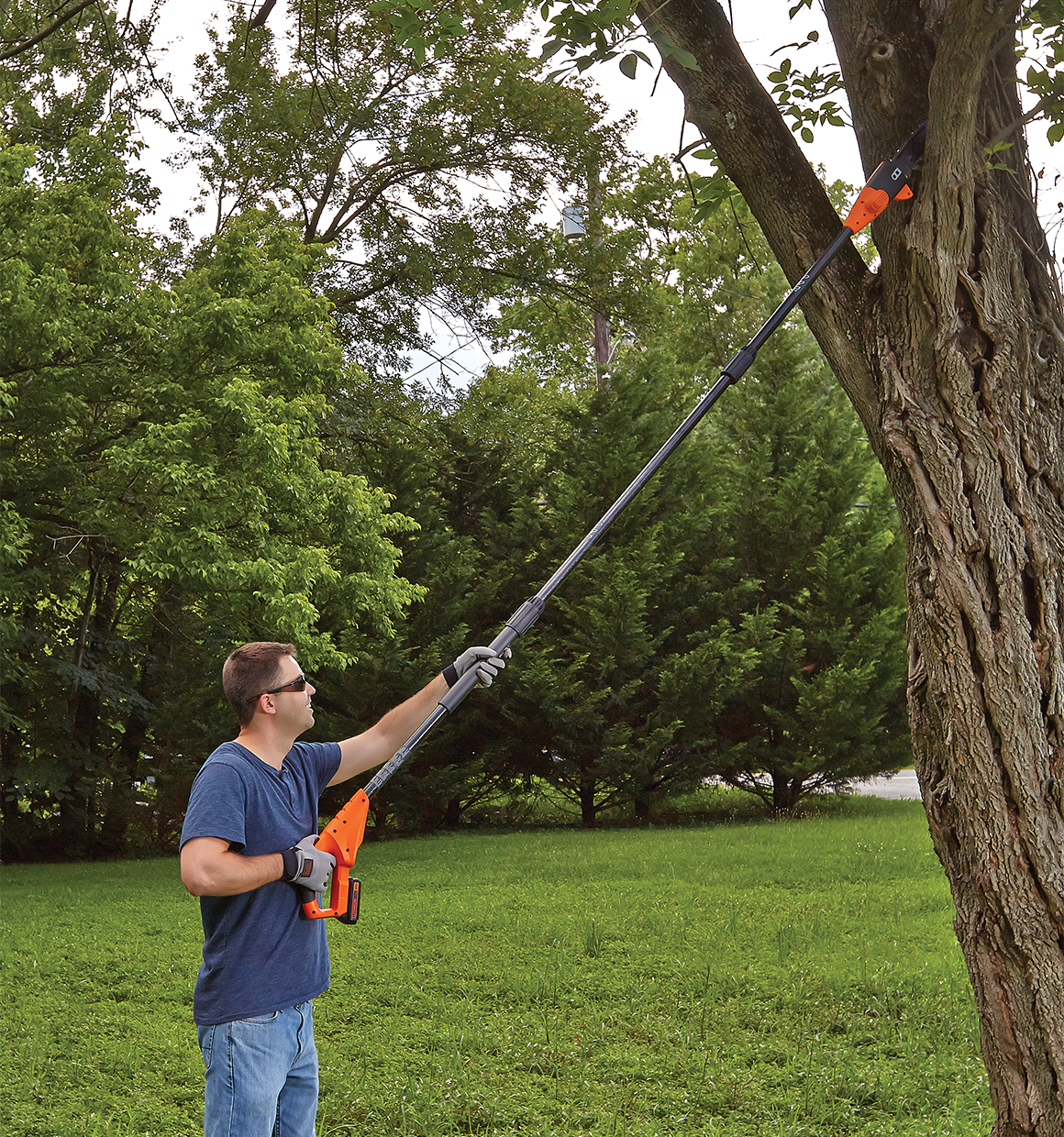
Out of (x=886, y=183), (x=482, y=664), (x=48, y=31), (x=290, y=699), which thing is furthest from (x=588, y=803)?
(x=886, y=183)

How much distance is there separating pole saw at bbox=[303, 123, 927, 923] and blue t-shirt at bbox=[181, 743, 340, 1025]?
3.5 inches

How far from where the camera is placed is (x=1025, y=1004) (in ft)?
9.17

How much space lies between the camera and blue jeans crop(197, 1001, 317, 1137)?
104 inches

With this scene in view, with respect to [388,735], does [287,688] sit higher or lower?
higher

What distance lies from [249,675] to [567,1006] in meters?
4.26

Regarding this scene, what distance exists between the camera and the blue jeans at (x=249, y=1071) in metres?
2.63

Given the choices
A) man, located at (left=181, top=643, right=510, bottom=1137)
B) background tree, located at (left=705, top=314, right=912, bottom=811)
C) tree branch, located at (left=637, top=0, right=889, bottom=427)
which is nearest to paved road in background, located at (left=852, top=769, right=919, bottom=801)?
background tree, located at (left=705, top=314, right=912, bottom=811)

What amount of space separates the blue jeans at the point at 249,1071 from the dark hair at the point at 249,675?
0.74 metres

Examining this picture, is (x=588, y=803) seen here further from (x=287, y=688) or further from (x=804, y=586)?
(x=287, y=688)

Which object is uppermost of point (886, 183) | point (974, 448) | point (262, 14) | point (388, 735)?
point (262, 14)

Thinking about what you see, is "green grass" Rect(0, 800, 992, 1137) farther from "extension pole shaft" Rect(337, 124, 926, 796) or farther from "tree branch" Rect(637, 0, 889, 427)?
"tree branch" Rect(637, 0, 889, 427)

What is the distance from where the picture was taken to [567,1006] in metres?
6.43

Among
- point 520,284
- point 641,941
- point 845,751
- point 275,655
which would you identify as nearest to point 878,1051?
point 641,941

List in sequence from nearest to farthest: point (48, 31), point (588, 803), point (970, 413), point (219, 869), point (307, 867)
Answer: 1. point (219, 869)
2. point (307, 867)
3. point (970, 413)
4. point (48, 31)
5. point (588, 803)
